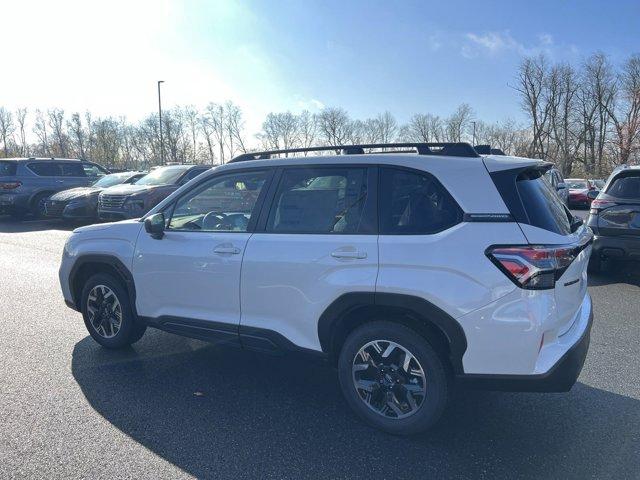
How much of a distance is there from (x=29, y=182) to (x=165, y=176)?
5411 mm

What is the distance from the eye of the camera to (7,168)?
15.1 metres

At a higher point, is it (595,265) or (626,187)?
(626,187)

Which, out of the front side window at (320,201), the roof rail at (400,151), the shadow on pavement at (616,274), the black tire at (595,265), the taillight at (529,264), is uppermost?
the roof rail at (400,151)

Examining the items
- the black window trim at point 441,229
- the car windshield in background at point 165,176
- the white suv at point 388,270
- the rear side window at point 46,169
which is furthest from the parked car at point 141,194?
the black window trim at point 441,229

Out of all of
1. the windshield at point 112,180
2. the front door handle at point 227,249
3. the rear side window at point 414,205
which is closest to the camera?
the rear side window at point 414,205

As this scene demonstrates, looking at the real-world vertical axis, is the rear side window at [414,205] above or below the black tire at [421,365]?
above

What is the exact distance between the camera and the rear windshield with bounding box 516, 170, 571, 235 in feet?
9.24

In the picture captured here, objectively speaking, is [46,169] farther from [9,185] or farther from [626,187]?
[626,187]

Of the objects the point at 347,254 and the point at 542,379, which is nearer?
the point at 542,379

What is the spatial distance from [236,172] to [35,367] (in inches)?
96.0

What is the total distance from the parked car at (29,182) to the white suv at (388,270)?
1338 centimetres

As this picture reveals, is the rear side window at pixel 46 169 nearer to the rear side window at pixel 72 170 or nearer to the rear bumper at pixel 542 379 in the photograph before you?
the rear side window at pixel 72 170

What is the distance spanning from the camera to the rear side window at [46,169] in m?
15.3

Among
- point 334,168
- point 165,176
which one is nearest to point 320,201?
point 334,168
